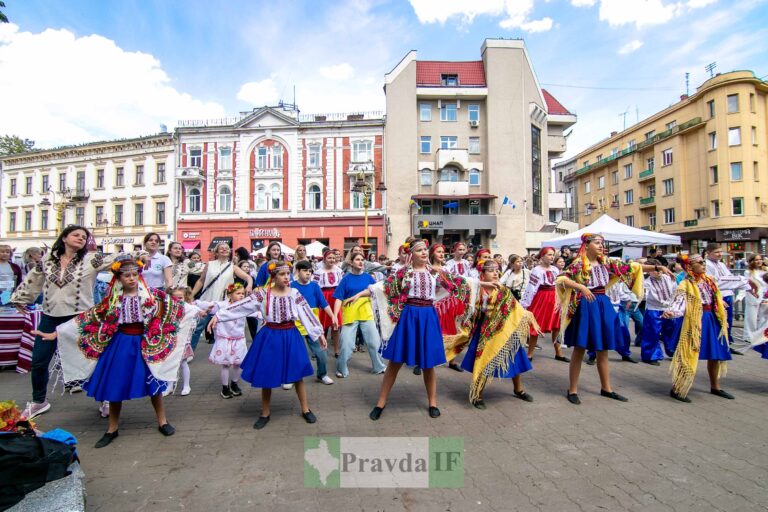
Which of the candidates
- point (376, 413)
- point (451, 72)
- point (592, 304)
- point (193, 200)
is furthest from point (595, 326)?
point (193, 200)

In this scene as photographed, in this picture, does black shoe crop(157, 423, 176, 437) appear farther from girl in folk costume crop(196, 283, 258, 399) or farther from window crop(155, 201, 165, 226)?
window crop(155, 201, 165, 226)

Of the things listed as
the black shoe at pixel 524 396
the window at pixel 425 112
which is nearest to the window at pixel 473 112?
the window at pixel 425 112

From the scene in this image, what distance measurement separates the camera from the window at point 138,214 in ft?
110

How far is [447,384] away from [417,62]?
106ft

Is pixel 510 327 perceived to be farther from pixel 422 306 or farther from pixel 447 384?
pixel 447 384

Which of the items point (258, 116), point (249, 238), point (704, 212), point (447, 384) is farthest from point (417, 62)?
point (447, 384)

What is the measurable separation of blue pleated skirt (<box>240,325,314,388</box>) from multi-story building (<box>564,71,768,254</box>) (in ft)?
118

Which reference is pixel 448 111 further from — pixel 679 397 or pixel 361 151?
pixel 679 397

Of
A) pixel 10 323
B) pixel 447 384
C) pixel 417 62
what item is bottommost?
pixel 447 384

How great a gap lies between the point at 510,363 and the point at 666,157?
40.6m

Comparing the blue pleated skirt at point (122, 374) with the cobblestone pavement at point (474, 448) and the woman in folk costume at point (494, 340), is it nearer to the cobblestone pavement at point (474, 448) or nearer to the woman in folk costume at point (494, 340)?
the cobblestone pavement at point (474, 448)

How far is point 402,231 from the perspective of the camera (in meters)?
30.2

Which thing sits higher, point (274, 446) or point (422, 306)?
point (422, 306)

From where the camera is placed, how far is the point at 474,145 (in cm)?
3152
